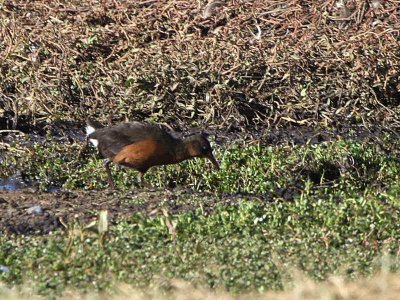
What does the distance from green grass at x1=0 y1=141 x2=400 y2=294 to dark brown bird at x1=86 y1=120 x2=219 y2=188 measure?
0.26m

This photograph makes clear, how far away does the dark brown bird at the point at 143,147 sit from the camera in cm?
1088

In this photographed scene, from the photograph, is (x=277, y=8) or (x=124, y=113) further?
(x=277, y=8)

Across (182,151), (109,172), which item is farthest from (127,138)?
(182,151)

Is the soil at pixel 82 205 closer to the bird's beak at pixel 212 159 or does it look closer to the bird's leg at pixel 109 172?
the bird's leg at pixel 109 172

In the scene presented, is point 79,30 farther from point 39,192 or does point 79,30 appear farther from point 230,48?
point 39,192

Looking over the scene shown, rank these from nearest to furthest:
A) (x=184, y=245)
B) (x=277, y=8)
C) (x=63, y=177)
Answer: (x=184, y=245) < (x=63, y=177) < (x=277, y=8)

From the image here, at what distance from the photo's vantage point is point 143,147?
1089 centimetres

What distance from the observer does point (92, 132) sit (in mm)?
11289

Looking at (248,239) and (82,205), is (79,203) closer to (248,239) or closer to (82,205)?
(82,205)

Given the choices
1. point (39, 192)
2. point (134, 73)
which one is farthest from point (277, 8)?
point (39, 192)

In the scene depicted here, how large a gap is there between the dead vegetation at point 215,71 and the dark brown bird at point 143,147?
4.86ft

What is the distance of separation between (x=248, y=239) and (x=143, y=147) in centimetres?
277

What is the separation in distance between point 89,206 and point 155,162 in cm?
148

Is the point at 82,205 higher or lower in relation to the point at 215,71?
lower
